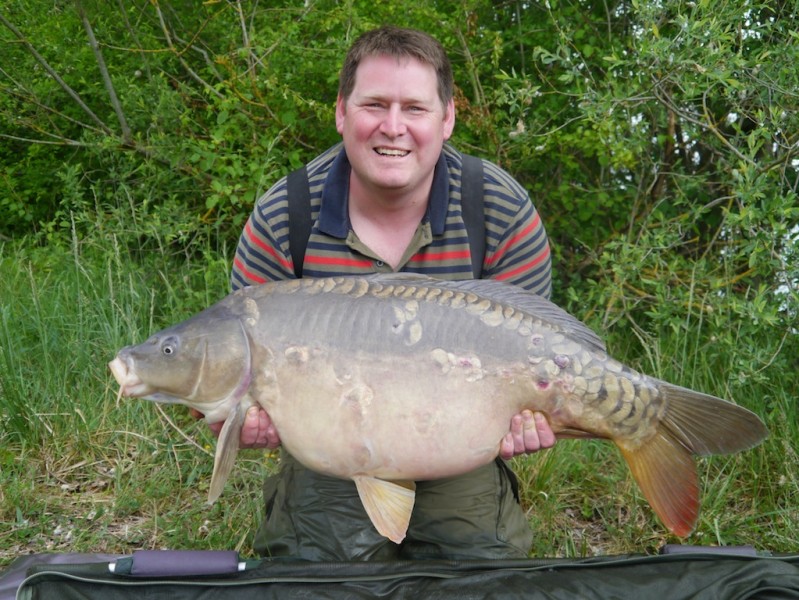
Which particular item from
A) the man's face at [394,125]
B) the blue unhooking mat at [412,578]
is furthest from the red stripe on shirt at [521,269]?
the blue unhooking mat at [412,578]

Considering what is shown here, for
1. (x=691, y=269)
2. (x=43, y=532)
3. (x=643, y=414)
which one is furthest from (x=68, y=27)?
(x=643, y=414)

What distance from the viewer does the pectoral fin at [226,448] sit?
1652mm

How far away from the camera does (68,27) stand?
3900 mm

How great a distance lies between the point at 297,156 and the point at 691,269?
54.6 inches

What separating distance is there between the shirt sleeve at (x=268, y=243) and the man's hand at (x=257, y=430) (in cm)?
43

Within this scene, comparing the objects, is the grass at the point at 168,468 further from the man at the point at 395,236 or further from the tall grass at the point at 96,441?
the man at the point at 395,236

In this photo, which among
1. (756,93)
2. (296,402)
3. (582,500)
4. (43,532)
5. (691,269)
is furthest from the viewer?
(691,269)

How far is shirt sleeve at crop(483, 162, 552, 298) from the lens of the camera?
208 cm

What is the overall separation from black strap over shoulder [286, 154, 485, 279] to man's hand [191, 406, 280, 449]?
46cm

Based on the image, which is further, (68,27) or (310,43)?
(68,27)

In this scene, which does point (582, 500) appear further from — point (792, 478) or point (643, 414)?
point (643, 414)

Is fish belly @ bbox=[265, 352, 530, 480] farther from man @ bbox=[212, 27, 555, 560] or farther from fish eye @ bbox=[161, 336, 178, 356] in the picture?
man @ bbox=[212, 27, 555, 560]

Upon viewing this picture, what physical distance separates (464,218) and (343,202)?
0.88 feet

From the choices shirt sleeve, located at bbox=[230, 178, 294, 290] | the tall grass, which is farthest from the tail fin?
the tall grass
